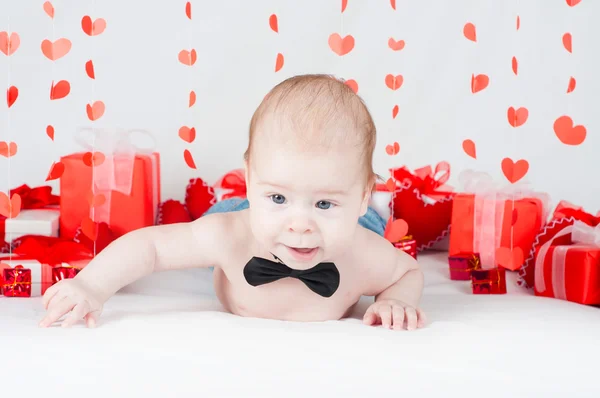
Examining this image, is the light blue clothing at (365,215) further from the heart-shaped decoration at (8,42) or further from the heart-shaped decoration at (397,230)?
the heart-shaped decoration at (8,42)

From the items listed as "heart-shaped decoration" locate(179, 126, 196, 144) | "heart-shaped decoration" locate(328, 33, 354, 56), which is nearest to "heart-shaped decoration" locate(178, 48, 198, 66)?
"heart-shaped decoration" locate(179, 126, 196, 144)

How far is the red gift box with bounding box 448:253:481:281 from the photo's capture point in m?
2.37

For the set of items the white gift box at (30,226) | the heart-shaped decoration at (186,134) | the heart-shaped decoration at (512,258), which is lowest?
the heart-shaped decoration at (512,258)

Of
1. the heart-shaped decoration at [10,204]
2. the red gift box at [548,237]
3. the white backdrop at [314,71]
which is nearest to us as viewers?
the heart-shaped decoration at [10,204]

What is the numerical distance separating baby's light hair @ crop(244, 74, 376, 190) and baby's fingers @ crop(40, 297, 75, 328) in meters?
0.48

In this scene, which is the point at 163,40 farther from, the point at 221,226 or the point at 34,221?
the point at 221,226

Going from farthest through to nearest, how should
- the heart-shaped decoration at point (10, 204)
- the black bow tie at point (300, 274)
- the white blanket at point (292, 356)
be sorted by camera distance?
1. the heart-shaped decoration at point (10, 204)
2. the black bow tie at point (300, 274)
3. the white blanket at point (292, 356)

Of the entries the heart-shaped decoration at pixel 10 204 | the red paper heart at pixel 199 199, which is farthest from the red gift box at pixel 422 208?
the heart-shaped decoration at pixel 10 204

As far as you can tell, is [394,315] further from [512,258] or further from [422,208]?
[422,208]

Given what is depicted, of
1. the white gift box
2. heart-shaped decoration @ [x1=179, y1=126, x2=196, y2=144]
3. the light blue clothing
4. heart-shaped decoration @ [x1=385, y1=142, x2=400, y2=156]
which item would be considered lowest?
the white gift box

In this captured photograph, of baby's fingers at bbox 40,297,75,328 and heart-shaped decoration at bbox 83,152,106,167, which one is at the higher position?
heart-shaped decoration at bbox 83,152,106,167

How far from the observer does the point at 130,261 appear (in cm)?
177

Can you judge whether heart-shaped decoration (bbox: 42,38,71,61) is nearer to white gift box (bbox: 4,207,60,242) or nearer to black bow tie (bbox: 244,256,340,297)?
white gift box (bbox: 4,207,60,242)

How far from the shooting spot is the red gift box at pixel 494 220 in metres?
2.39
